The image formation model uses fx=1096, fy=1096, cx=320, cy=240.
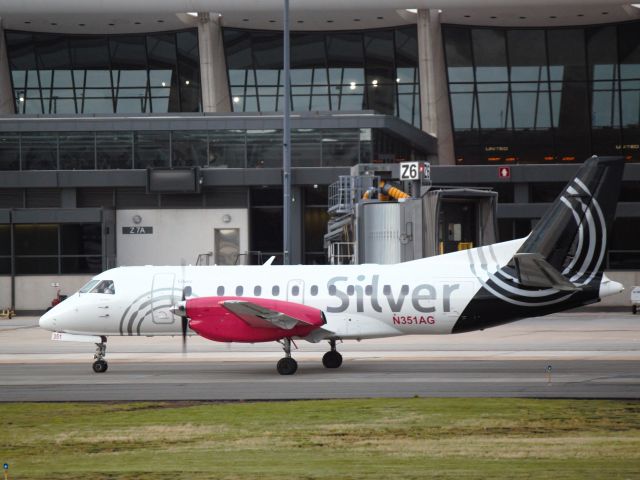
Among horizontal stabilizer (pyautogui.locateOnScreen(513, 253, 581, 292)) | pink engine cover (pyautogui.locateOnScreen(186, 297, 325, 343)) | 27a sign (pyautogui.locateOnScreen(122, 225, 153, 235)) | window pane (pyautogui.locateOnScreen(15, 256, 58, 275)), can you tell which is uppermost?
27a sign (pyautogui.locateOnScreen(122, 225, 153, 235))

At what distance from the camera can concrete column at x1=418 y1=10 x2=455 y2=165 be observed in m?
69.7

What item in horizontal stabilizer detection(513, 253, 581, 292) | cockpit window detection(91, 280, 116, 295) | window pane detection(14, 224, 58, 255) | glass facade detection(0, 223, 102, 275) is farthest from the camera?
window pane detection(14, 224, 58, 255)

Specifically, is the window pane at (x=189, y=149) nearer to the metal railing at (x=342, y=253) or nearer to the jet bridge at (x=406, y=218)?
the metal railing at (x=342, y=253)

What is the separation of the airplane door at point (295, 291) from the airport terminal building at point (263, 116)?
97.5ft

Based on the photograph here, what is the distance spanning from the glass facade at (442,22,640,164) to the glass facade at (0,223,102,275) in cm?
2642

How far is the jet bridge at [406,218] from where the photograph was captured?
148 feet

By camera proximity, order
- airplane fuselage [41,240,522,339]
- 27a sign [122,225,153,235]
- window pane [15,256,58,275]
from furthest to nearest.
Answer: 27a sign [122,225,153,235] → window pane [15,256,58,275] → airplane fuselage [41,240,522,339]

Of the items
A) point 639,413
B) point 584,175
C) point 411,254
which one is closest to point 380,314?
point 584,175

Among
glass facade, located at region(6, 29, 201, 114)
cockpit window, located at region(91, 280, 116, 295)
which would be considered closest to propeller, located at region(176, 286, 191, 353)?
cockpit window, located at region(91, 280, 116, 295)

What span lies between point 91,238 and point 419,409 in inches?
1626

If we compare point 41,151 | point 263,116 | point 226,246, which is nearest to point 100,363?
point 226,246

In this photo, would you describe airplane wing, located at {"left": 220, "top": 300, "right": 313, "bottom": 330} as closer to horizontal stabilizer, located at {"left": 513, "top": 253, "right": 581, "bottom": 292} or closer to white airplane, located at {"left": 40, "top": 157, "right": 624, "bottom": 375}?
white airplane, located at {"left": 40, "top": 157, "right": 624, "bottom": 375}

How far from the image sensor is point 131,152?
204ft

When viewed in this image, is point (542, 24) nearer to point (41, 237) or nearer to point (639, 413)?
point (41, 237)
